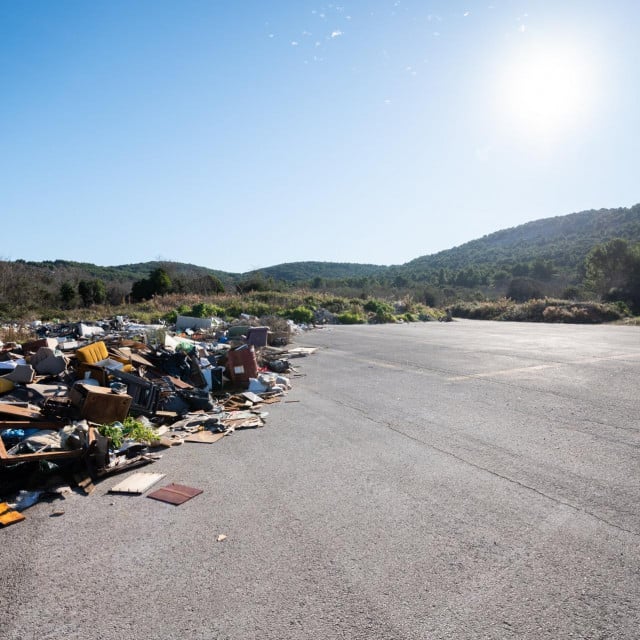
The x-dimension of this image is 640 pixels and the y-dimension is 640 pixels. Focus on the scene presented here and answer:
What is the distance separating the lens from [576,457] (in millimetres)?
4582

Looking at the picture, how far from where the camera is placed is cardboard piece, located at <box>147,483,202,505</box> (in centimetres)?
403

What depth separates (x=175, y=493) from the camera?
13.7 feet

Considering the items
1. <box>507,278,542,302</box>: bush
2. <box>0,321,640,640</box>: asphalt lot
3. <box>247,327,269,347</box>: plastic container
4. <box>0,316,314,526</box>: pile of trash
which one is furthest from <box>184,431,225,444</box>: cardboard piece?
<box>507,278,542,302</box>: bush

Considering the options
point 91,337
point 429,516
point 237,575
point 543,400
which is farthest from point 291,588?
point 91,337

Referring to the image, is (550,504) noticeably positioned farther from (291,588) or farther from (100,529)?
(100,529)

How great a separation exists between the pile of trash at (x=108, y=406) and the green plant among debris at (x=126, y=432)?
0.04 feet

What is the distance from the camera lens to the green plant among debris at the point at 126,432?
5105 mm

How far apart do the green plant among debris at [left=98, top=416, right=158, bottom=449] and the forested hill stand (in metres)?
69.9

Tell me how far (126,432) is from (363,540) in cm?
339

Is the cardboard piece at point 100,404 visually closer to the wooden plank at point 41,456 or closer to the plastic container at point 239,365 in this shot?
the wooden plank at point 41,456

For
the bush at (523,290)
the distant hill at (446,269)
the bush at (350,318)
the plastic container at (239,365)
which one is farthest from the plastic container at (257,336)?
the bush at (523,290)

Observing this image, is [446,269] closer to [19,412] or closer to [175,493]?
[19,412]

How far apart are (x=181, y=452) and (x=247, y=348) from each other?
12.8 feet

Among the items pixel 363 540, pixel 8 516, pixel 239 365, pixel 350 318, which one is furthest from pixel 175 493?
pixel 350 318
